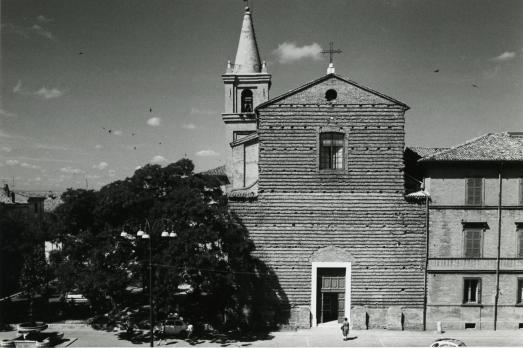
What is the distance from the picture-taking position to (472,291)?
22.5 m

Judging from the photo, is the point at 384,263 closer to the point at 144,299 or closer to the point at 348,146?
the point at 348,146

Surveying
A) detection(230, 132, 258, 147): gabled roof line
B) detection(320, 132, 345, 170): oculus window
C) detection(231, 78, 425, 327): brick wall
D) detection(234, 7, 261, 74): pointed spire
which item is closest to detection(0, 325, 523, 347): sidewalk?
detection(231, 78, 425, 327): brick wall

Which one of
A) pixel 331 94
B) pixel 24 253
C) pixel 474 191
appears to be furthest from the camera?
pixel 24 253

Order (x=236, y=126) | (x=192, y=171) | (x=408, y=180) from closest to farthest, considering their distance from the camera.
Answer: (x=192, y=171) < (x=408, y=180) < (x=236, y=126)

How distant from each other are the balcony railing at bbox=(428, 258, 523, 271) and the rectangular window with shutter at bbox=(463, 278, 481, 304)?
75cm

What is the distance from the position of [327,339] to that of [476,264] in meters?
9.37

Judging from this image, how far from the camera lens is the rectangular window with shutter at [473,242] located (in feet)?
72.8

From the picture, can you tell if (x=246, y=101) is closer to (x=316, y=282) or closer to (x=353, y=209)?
(x=353, y=209)

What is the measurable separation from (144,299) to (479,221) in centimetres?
2035

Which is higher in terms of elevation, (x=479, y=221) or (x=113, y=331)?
(x=479, y=221)

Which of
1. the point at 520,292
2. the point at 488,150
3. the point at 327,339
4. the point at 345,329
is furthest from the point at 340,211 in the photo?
the point at 520,292

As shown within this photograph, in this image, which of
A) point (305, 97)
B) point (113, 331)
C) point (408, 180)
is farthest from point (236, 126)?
point (113, 331)

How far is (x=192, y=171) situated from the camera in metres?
22.0

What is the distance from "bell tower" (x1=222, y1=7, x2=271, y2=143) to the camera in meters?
40.0
